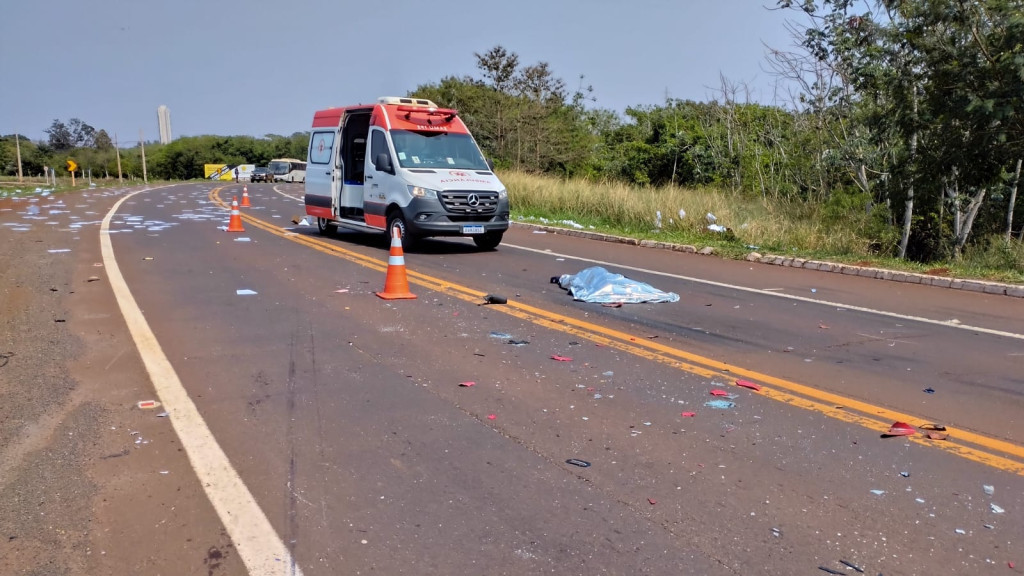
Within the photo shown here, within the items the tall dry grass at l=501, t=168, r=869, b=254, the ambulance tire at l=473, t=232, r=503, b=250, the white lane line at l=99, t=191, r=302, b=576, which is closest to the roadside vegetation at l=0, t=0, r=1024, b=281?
the tall dry grass at l=501, t=168, r=869, b=254

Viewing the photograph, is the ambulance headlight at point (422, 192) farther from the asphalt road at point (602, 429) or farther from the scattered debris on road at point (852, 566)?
the scattered debris on road at point (852, 566)

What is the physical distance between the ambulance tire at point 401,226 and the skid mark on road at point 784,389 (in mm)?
3566

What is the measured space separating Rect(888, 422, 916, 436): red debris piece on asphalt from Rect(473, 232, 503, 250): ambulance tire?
9836 mm

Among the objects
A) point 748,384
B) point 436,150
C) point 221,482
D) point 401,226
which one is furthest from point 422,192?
point 221,482

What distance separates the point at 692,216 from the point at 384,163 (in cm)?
694

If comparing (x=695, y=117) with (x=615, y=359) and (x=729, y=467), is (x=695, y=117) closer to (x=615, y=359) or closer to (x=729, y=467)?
(x=615, y=359)

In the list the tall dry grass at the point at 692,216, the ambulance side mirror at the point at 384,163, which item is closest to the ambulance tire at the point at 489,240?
the ambulance side mirror at the point at 384,163

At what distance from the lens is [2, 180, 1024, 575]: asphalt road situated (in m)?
3.38

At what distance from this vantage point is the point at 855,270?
1177cm

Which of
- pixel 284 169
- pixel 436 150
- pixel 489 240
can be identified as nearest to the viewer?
pixel 436 150

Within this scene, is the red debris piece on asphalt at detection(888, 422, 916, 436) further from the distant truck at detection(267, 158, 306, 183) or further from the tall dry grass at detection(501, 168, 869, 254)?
the distant truck at detection(267, 158, 306, 183)

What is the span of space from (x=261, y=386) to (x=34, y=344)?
2.67 metres

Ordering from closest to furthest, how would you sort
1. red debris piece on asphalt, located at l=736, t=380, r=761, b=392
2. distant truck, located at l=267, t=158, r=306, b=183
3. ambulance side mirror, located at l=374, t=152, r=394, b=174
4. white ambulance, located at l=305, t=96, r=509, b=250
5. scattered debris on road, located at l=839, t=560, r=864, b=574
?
1. scattered debris on road, located at l=839, t=560, r=864, b=574
2. red debris piece on asphalt, located at l=736, t=380, r=761, b=392
3. white ambulance, located at l=305, t=96, r=509, b=250
4. ambulance side mirror, located at l=374, t=152, r=394, b=174
5. distant truck, located at l=267, t=158, r=306, b=183

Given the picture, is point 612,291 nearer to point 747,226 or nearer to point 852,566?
point 852,566
